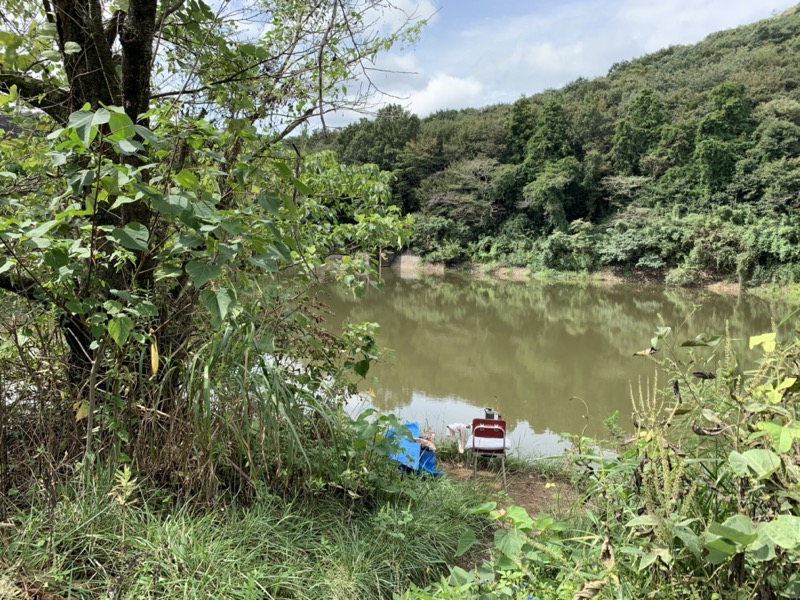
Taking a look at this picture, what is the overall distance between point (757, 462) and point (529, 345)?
7888 mm

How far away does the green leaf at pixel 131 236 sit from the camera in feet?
3.14

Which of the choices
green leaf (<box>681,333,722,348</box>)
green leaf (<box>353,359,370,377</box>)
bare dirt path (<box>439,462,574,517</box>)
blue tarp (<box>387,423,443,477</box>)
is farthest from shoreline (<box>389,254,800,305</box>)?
green leaf (<box>681,333,722,348</box>)

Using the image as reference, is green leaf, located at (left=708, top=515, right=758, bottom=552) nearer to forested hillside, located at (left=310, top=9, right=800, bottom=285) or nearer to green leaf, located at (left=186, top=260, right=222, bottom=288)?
green leaf, located at (left=186, top=260, right=222, bottom=288)

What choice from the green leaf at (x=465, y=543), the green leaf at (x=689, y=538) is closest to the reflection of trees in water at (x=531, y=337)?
the green leaf at (x=689, y=538)

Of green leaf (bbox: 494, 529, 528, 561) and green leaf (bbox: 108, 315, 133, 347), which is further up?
green leaf (bbox: 108, 315, 133, 347)

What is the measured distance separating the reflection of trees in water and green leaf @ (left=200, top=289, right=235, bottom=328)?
1161mm

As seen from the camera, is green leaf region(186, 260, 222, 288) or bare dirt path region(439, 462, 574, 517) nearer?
green leaf region(186, 260, 222, 288)

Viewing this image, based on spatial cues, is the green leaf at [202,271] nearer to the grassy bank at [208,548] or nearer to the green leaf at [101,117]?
the green leaf at [101,117]

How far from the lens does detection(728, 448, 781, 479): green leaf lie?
776 mm

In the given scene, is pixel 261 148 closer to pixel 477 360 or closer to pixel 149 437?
pixel 149 437

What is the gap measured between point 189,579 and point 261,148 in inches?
49.6

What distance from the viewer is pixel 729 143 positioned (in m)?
16.5

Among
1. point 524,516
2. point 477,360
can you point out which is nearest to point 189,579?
point 524,516

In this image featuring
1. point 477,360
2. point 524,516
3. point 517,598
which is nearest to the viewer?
point 517,598
